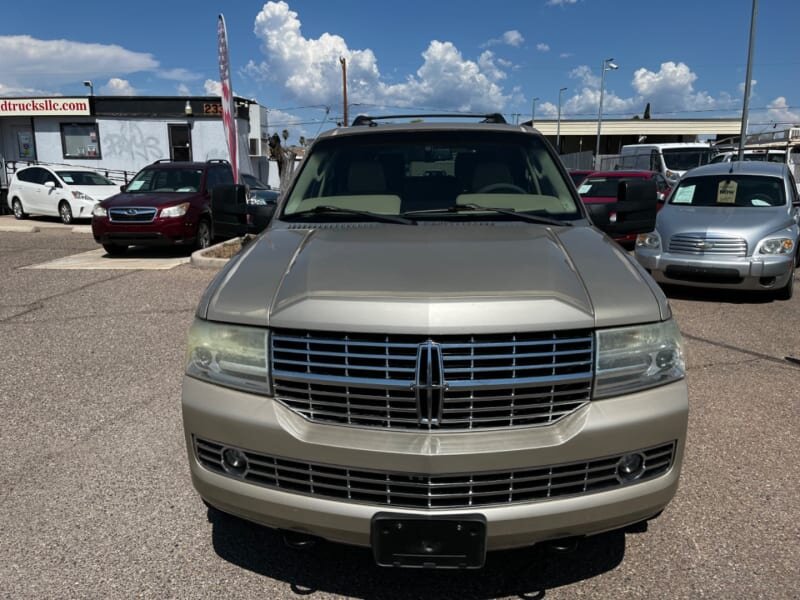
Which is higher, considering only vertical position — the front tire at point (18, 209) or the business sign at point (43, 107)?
the business sign at point (43, 107)

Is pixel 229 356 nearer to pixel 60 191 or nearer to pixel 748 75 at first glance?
pixel 60 191

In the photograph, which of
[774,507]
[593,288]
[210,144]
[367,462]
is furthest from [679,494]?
[210,144]

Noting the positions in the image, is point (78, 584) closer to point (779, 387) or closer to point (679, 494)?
point (679, 494)

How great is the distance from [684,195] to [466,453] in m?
8.63

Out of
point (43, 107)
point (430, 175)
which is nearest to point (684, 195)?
point (430, 175)

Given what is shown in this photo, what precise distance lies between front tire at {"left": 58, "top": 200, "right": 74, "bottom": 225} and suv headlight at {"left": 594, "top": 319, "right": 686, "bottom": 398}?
60.0 feet

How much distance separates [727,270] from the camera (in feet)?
25.5

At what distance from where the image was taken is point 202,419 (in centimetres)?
237

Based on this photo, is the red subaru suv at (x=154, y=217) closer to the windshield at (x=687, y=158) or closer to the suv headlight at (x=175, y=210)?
the suv headlight at (x=175, y=210)

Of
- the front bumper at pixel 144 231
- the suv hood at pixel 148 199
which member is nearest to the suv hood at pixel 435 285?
the front bumper at pixel 144 231

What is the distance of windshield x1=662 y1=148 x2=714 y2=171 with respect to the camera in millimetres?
21922

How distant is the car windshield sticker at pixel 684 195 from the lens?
9.43 meters

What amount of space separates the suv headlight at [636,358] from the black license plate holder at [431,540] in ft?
2.15

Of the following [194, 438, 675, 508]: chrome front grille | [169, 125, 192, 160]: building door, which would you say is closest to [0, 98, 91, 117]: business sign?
[169, 125, 192, 160]: building door
